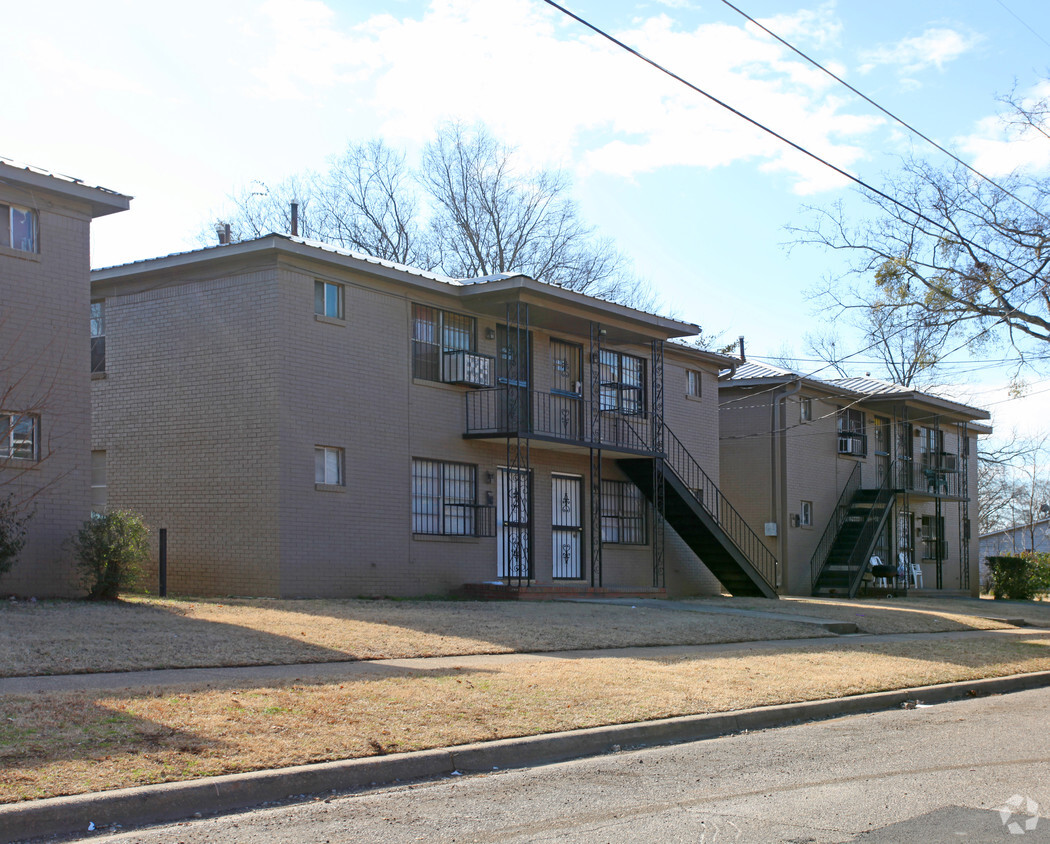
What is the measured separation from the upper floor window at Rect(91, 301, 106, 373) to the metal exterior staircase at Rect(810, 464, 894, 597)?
20115mm

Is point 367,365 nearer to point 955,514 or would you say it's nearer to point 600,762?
point 600,762

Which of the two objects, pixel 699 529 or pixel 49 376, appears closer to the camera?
pixel 49 376

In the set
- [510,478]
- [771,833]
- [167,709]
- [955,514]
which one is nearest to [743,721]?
[771,833]

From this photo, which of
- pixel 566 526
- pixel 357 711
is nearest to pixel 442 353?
pixel 566 526

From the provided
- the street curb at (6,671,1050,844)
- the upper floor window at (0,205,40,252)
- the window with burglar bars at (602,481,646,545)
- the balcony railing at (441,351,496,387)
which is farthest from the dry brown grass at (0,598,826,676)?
the window with burglar bars at (602,481,646,545)

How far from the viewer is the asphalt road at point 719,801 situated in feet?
19.5

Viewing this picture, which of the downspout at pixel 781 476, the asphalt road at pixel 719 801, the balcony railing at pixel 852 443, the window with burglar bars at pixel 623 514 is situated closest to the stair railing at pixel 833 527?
the balcony railing at pixel 852 443

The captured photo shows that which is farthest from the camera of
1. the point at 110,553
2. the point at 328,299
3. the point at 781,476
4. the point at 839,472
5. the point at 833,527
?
the point at 839,472

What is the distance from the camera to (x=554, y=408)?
2353 centimetres

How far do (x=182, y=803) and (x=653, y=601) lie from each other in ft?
53.2

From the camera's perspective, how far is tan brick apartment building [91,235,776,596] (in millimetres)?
18406

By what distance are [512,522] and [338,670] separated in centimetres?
1176

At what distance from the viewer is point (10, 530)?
1437 centimetres

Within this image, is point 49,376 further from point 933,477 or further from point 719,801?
point 933,477
